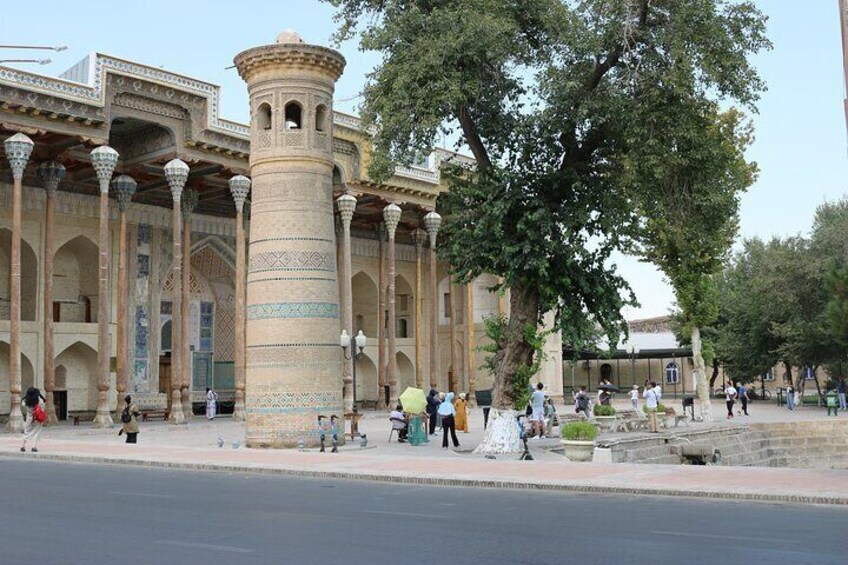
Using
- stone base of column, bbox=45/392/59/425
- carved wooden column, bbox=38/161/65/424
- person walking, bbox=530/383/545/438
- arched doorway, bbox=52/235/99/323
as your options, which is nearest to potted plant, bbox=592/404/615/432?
person walking, bbox=530/383/545/438

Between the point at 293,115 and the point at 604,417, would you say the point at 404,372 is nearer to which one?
the point at 604,417

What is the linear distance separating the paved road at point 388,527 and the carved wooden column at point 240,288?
2000cm

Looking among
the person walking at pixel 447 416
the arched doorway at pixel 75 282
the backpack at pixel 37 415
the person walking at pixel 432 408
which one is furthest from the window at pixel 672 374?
the backpack at pixel 37 415

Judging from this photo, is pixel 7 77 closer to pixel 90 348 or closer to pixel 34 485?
pixel 90 348

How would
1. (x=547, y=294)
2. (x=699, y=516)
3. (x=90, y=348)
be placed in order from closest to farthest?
(x=699, y=516), (x=547, y=294), (x=90, y=348)

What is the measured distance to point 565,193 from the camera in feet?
62.7

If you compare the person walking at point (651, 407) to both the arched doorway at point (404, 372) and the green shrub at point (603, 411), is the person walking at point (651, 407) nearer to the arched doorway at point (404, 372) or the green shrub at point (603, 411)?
the green shrub at point (603, 411)

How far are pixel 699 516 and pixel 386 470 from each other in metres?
6.26

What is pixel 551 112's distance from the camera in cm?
1855

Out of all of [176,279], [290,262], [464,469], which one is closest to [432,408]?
[290,262]

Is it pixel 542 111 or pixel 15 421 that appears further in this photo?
pixel 15 421

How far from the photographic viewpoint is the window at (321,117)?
70.2ft

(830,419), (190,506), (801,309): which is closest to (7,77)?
(190,506)

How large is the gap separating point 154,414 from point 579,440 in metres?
21.6
